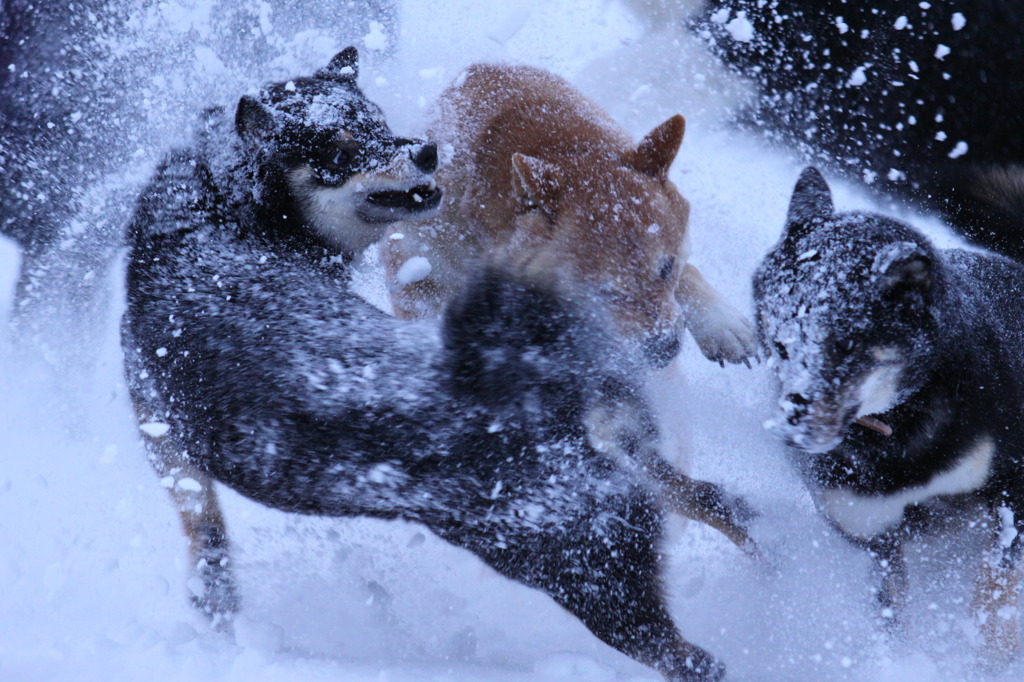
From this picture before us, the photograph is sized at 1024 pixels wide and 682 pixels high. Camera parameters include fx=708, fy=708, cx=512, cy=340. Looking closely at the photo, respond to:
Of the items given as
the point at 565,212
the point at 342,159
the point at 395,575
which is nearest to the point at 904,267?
the point at 565,212

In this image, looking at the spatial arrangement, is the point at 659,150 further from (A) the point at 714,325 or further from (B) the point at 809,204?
(A) the point at 714,325

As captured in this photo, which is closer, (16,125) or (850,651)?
(850,651)

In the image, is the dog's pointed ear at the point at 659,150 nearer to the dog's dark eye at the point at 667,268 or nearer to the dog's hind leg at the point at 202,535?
the dog's dark eye at the point at 667,268

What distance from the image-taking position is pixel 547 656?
9.23 feet

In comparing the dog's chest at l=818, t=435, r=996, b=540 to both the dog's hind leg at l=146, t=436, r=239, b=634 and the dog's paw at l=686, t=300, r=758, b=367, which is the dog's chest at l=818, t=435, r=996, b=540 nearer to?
the dog's paw at l=686, t=300, r=758, b=367

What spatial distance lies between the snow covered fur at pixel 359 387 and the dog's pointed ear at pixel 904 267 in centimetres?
102

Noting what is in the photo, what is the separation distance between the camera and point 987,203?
3.18m

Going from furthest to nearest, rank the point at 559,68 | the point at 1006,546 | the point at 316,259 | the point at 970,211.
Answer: the point at 559,68
the point at 970,211
the point at 316,259
the point at 1006,546

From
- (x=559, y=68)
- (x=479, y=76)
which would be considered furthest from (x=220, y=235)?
(x=559, y=68)

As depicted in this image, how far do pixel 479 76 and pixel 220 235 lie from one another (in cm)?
134

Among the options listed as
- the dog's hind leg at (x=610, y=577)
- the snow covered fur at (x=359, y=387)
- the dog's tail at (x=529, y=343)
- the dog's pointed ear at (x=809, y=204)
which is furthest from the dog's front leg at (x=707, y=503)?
the dog's pointed ear at (x=809, y=204)

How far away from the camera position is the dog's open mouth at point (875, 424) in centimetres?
229

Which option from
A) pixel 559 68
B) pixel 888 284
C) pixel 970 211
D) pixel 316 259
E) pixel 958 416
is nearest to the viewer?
pixel 888 284

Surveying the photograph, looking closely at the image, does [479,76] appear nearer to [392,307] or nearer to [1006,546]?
[392,307]
